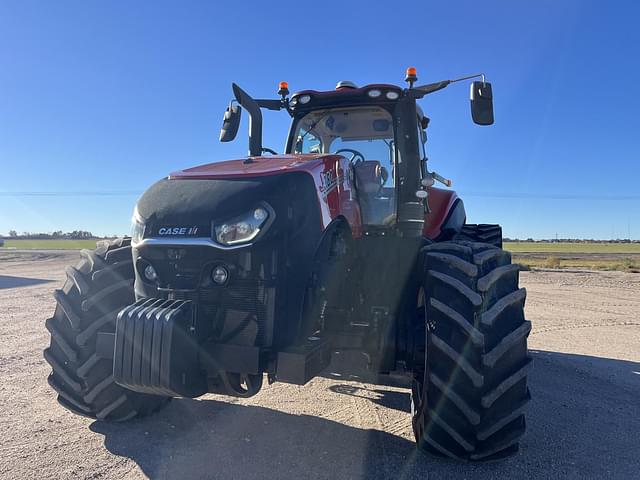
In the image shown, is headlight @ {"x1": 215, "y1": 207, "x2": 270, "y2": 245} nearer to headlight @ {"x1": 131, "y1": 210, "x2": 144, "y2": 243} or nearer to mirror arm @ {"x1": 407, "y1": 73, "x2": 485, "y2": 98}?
headlight @ {"x1": 131, "y1": 210, "x2": 144, "y2": 243}

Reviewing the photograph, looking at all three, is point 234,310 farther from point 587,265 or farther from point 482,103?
point 587,265

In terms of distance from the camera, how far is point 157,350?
279 cm

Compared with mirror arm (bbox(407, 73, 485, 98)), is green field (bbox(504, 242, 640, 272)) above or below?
below

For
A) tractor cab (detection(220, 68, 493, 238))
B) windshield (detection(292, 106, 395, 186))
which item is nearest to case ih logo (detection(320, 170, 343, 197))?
tractor cab (detection(220, 68, 493, 238))

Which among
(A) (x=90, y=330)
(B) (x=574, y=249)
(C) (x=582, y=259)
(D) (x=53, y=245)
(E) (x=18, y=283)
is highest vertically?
(D) (x=53, y=245)

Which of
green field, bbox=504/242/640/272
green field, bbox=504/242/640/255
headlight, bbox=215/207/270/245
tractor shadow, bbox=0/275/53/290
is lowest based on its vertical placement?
green field, bbox=504/242/640/255

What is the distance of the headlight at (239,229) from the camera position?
3020 mm

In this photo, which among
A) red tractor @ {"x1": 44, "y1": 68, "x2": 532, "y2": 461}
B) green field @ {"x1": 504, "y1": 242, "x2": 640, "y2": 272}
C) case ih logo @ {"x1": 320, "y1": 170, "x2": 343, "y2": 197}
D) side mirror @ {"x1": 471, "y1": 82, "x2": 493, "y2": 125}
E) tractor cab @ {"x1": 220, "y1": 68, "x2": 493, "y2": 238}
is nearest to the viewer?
red tractor @ {"x1": 44, "y1": 68, "x2": 532, "y2": 461}

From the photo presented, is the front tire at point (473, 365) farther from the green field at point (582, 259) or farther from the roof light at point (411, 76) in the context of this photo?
the green field at point (582, 259)

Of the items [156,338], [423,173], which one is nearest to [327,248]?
[156,338]

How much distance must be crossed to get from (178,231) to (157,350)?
72 cm

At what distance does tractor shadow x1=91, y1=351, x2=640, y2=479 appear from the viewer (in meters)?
3.22

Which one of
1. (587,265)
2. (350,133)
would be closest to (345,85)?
(350,133)

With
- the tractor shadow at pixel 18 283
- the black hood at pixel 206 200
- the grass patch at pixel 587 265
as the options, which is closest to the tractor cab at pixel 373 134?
the black hood at pixel 206 200
